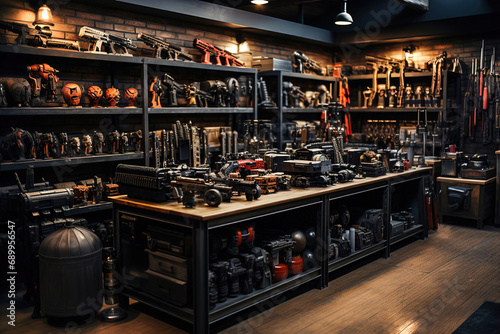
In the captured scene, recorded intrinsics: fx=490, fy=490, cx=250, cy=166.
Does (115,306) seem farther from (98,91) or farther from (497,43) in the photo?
(497,43)

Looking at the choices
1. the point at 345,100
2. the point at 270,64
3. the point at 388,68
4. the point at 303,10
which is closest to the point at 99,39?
the point at 270,64

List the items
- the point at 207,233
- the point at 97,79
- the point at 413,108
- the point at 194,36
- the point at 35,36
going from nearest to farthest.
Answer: the point at 207,233
the point at 35,36
the point at 97,79
the point at 194,36
the point at 413,108

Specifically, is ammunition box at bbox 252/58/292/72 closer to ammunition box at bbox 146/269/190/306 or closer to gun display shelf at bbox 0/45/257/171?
gun display shelf at bbox 0/45/257/171

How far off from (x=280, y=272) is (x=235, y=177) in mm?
894

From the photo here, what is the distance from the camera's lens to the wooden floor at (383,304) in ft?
12.1

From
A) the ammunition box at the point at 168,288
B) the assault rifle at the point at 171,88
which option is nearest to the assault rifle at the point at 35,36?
the assault rifle at the point at 171,88

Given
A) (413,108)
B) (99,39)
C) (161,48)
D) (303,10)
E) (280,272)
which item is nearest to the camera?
(280,272)

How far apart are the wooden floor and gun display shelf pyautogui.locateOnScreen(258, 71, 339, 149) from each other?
2.89 metres

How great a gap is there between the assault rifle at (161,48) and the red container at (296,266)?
9.79ft

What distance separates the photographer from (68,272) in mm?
3705

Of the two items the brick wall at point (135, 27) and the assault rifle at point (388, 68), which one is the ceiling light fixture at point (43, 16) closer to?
the brick wall at point (135, 27)

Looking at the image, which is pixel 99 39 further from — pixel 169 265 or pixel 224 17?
pixel 169 265

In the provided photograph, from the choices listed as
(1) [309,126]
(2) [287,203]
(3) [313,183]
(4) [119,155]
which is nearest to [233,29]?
(1) [309,126]

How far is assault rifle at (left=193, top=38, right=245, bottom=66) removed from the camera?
6534 millimetres
